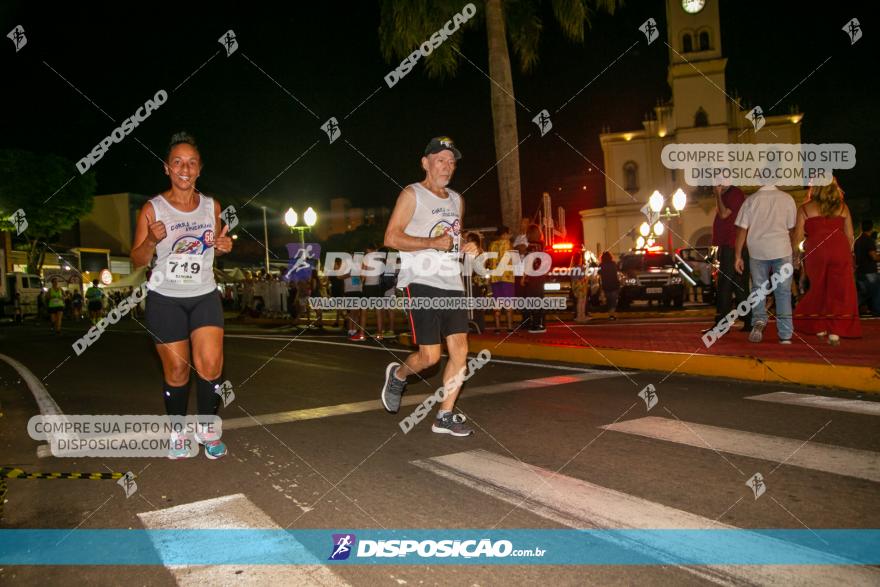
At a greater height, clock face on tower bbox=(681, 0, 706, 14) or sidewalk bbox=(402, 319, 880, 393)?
clock face on tower bbox=(681, 0, 706, 14)

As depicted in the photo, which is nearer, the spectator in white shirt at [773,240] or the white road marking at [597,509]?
the white road marking at [597,509]

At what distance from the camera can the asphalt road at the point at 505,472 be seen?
2.55 m

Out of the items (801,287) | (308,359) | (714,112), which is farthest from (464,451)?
(714,112)

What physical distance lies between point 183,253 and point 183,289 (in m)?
0.25

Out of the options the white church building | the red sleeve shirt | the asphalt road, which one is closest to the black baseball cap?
the asphalt road

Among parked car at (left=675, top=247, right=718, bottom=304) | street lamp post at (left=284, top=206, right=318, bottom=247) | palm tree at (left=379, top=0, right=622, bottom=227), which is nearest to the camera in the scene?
palm tree at (left=379, top=0, right=622, bottom=227)

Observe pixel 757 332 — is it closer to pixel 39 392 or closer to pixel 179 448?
pixel 179 448

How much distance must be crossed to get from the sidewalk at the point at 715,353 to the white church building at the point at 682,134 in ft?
128

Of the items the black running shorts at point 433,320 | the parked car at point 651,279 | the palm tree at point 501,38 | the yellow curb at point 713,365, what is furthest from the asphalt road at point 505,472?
the parked car at point 651,279

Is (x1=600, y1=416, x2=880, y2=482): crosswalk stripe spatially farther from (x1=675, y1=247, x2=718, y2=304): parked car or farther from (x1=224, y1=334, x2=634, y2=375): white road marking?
(x1=675, y1=247, x2=718, y2=304): parked car

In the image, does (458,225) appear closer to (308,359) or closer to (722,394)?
(722,394)

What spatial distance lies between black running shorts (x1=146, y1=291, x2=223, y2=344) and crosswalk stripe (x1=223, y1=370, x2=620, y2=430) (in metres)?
1.24

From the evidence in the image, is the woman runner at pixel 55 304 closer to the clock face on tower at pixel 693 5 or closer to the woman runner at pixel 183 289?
the woman runner at pixel 183 289

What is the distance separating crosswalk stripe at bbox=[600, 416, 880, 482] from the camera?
3645 mm
